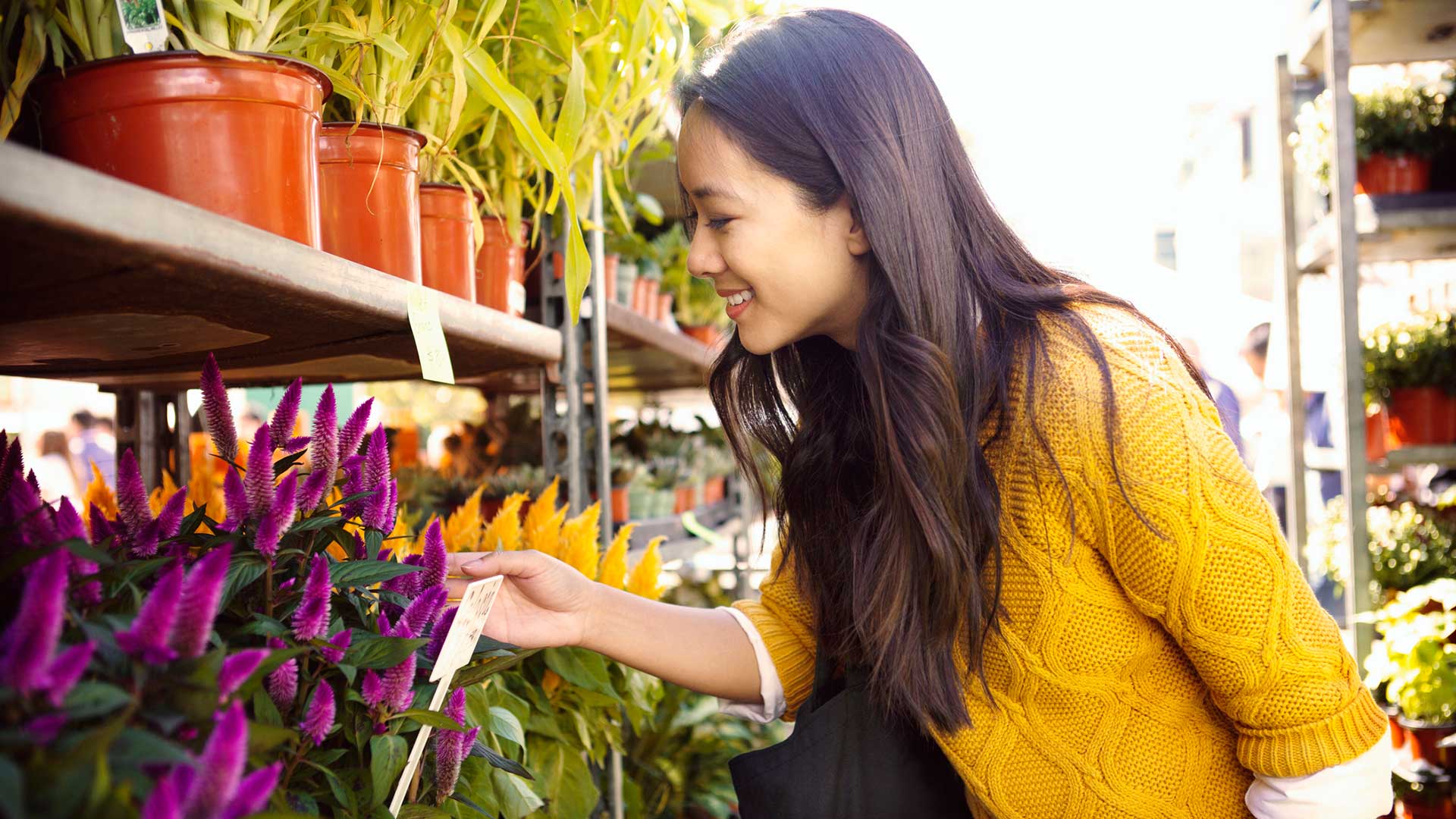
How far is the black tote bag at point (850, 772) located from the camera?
1289 mm

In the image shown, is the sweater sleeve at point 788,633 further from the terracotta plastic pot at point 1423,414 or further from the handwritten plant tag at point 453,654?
the terracotta plastic pot at point 1423,414

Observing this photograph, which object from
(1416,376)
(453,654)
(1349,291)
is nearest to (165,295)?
(453,654)

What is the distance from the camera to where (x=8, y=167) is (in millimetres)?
458

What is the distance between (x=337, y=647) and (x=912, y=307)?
76cm

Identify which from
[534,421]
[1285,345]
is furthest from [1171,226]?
[534,421]

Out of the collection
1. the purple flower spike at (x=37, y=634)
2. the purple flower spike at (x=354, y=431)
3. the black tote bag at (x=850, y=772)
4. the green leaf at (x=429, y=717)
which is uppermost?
the purple flower spike at (x=354, y=431)

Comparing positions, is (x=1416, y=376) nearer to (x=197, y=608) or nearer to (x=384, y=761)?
(x=384, y=761)

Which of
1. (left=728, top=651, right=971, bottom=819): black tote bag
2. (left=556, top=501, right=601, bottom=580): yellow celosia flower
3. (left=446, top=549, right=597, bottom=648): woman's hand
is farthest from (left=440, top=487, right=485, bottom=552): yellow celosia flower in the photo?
(left=728, top=651, right=971, bottom=819): black tote bag

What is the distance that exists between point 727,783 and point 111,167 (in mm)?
2552

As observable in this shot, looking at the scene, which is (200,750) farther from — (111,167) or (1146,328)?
(1146,328)

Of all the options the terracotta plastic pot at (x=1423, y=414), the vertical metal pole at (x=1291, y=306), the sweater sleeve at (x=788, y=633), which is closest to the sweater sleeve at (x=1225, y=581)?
the sweater sleeve at (x=788, y=633)

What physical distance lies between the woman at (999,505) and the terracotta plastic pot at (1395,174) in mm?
2411

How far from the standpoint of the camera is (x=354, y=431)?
81 cm

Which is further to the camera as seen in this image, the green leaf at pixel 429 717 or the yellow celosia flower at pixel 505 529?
the yellow celosia flower at pixel 505 529
